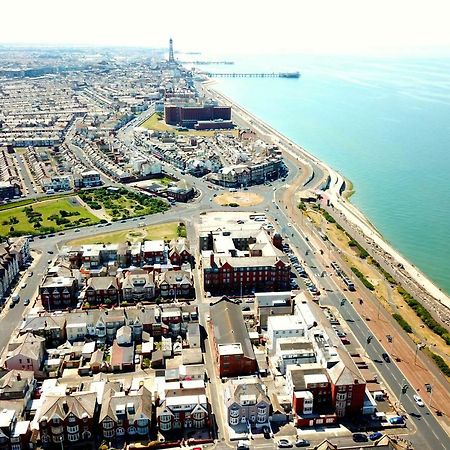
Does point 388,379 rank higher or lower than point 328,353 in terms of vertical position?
lower

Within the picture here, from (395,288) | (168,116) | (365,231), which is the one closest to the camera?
(395,288)

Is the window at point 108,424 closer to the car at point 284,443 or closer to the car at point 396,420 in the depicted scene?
the car at point 284,443

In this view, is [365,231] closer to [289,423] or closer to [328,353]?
[328,353]

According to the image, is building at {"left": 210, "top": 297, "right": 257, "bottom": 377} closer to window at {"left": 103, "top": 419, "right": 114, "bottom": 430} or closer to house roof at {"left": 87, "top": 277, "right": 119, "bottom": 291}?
window at {"left": 103, "top": 419, "right": 114, "bottom": 430}

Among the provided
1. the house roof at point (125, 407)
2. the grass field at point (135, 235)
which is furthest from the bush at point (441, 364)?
the grass field at point (135, 235)

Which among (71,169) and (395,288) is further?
(71,169)

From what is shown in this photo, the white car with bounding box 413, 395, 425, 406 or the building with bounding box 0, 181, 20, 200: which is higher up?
the building with bounding box 0, 181, 20, 200

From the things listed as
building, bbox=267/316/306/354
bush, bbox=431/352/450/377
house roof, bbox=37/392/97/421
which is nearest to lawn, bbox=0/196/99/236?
building, bbox=267/316/306/354

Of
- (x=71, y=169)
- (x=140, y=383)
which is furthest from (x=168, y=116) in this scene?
(x=140, y=383)
